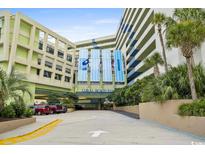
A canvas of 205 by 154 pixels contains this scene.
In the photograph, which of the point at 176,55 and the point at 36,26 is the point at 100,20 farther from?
the point at 36,26

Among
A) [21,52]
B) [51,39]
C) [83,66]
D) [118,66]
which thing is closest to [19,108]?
[21,52]

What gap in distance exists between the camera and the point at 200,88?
11547mm

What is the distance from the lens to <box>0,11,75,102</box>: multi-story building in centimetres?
3136

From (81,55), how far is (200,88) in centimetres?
4348

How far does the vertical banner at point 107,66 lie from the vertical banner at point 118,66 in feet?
5.33

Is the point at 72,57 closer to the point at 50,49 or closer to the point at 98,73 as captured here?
the point at 98,73

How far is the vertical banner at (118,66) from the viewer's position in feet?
169

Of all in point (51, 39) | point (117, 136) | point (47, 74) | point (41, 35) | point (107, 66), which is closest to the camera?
point (117, 136)

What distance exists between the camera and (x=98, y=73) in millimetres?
51750

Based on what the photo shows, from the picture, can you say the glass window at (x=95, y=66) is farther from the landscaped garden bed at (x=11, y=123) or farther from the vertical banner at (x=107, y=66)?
the landscaped garden bed at (x=11, y=123)

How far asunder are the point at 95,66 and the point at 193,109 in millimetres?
43977

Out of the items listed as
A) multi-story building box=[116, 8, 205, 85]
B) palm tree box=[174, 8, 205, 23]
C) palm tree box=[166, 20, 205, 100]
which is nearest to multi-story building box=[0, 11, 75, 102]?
multi-story building box=[116, 8, 205, 85]
